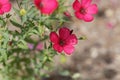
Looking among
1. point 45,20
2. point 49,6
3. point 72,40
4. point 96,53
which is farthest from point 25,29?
point 96,53

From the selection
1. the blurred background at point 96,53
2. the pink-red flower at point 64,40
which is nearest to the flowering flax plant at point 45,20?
the pink-red flower at point 64,40

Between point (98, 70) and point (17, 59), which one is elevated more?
point (98, 70)

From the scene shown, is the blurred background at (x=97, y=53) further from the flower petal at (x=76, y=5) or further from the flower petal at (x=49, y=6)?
the flower petal at (x=49, y=6)

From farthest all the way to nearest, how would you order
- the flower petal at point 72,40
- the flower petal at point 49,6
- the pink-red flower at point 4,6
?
the flower petal at point 72,40, the pink-red flower at point 4,6, the flower petal at point 49,6

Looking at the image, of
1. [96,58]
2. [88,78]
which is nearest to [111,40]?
[96,58]

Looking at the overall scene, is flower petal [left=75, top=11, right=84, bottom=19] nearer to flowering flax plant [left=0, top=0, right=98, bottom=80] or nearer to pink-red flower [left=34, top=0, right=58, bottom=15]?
flowering flax plant [left=0, top=0, right=98, bottom=80]

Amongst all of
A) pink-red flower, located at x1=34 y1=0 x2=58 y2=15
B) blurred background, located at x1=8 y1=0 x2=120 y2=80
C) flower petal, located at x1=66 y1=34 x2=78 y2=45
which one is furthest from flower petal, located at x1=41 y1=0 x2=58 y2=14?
blurred background, located at x1=8 y1=0 x2=120 y2=80

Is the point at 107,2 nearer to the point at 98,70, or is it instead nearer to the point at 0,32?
the point at 98,70
